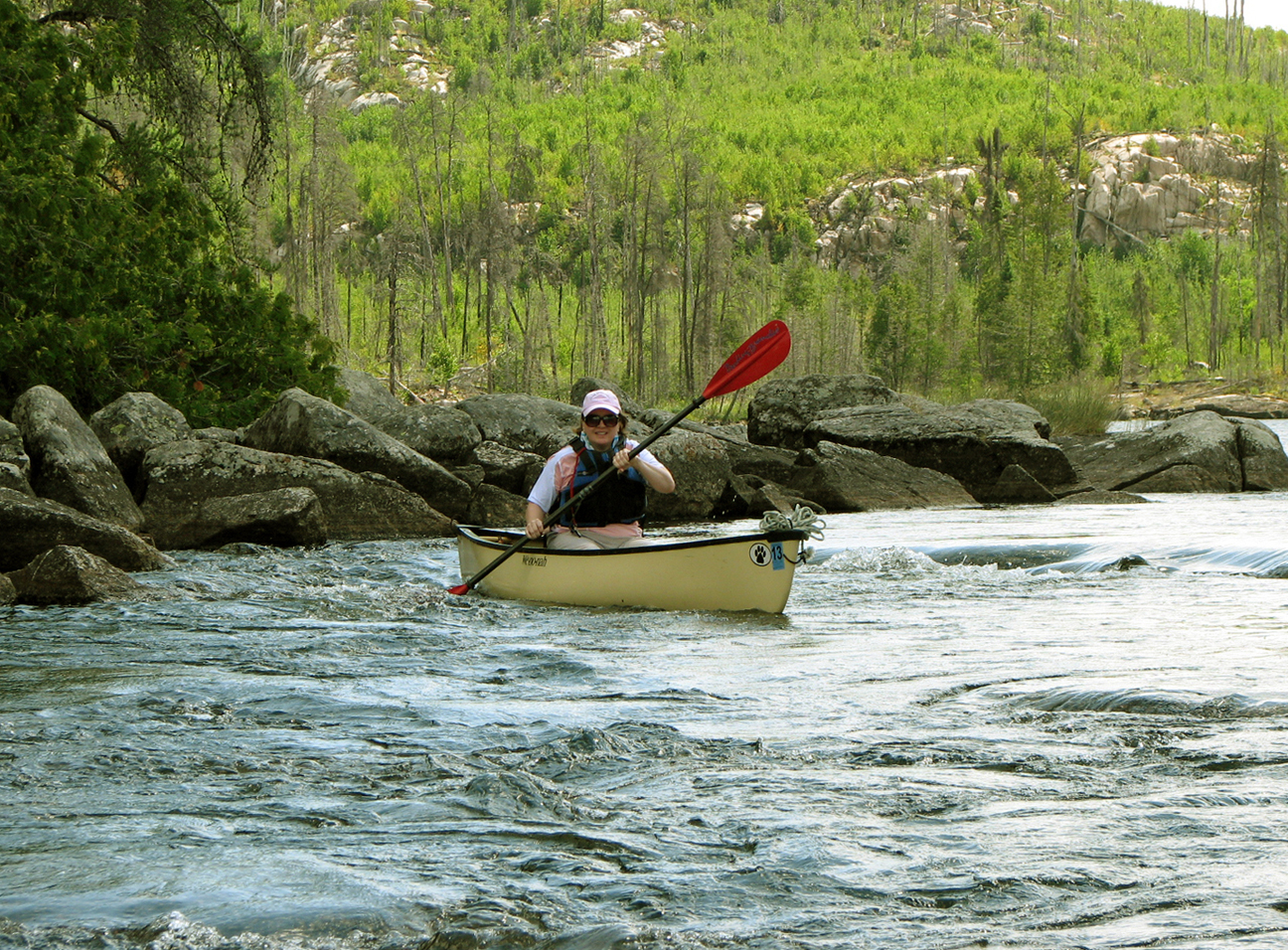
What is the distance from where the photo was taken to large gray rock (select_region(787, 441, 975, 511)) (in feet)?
59.9

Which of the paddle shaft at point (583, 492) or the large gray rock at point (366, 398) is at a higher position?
the large gray rock at point (366, 398)

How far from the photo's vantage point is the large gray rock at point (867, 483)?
1825 centimetres

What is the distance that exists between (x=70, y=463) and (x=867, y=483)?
35.8 ft

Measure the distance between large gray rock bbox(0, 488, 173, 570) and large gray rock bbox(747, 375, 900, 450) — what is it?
1539 centimetres

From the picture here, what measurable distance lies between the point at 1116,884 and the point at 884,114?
141860 millimetres

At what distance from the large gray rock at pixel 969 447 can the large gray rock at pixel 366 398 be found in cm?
747

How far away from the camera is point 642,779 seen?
172 inches

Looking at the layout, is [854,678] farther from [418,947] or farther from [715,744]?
[418,947]

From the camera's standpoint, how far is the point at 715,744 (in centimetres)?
486

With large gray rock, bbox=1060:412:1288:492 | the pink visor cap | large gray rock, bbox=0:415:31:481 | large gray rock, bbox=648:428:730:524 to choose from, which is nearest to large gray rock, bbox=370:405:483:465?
large gray rock, bbox=648:428:730:524

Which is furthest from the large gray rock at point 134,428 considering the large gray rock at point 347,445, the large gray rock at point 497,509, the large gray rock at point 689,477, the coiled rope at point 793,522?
the coiled rope at point 793,522

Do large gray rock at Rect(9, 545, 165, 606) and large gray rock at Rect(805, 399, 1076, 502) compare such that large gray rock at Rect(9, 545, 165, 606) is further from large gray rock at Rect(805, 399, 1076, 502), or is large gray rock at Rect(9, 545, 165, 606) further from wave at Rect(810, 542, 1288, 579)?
large gray rock at Rect(805, 399, 1076, 502)

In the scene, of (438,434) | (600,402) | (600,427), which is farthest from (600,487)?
(438,434)

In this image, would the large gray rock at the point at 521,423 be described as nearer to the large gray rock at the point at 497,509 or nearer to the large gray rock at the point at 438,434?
the large gray rock at the point at 438,434
